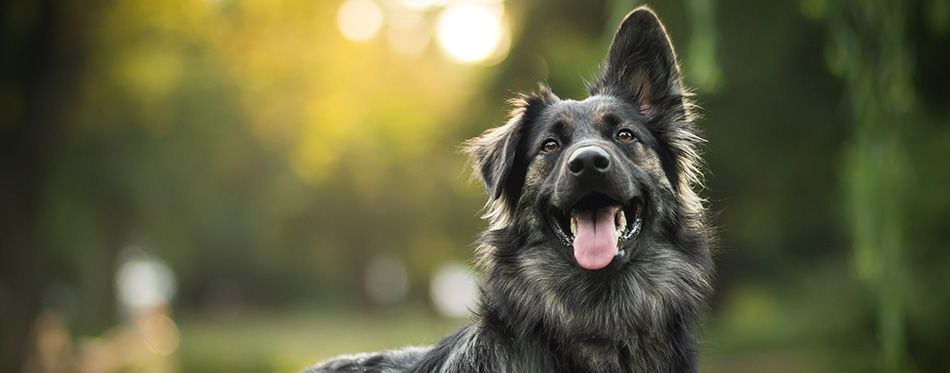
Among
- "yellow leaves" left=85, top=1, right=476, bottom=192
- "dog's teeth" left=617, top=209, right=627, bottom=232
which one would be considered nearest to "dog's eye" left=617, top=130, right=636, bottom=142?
"dog's teeth" left=617, top=209, right=627, bottom=232

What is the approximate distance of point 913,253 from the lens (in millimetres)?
7832

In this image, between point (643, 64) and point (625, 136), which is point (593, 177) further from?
point (643, 64)

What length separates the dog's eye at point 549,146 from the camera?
443 cm

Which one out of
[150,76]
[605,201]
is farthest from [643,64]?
[150,76]

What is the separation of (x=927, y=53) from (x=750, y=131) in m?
5.86

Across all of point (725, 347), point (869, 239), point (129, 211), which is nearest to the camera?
point (869, 239)

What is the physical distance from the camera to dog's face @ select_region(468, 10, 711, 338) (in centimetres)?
404

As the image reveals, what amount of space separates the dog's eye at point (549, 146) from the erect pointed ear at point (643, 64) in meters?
0.62

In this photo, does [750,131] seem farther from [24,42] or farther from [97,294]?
[97,294]

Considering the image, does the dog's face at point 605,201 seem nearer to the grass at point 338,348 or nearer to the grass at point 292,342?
the grass at point 338,348

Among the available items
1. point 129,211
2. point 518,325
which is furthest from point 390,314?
point 518,325

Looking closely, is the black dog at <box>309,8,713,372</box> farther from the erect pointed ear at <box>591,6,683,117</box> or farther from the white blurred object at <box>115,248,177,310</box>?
the white blurred object at <box>115,248,177,310</box>

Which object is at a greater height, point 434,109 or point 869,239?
point 434,109

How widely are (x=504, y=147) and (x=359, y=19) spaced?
15023mm
